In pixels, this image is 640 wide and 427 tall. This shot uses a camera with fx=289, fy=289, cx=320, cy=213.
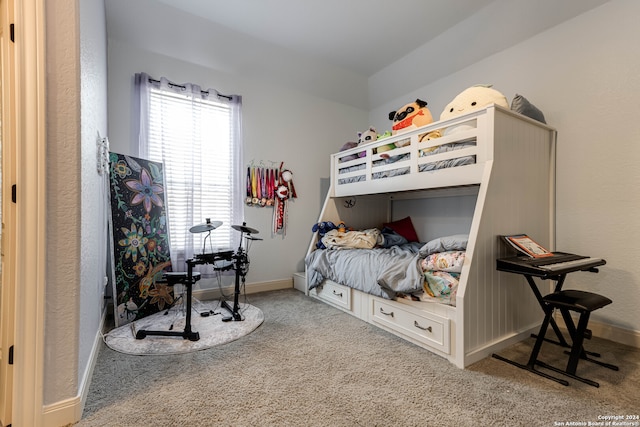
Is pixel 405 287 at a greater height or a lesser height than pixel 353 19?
lesser

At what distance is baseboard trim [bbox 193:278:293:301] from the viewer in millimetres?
3051

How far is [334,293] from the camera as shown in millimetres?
2852

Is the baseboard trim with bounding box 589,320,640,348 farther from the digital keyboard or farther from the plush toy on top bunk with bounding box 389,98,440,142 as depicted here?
the plush toy on top bunk with bounding box 389,98,440,142

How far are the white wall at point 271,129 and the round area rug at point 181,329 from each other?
21.9 inches

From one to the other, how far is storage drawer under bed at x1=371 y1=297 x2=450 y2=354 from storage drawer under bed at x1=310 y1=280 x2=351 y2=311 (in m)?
0.34

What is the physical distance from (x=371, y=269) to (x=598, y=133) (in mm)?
2001

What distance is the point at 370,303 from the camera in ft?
7.93

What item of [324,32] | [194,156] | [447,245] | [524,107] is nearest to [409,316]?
[447,245]

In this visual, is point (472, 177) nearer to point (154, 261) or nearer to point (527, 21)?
point (527, 21)

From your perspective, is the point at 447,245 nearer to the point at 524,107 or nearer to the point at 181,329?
the point at 524,107

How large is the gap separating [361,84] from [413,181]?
2296 millimetres

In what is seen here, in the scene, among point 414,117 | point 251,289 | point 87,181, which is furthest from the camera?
point 251,289

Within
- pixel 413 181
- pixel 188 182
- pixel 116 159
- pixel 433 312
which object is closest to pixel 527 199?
pixel 413 181

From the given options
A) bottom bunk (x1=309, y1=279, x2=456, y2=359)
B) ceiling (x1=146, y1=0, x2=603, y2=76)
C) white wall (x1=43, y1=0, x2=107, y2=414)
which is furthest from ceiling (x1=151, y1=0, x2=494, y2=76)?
bottom bunk (x1=309, y1=279, x2=456, y2=359)
